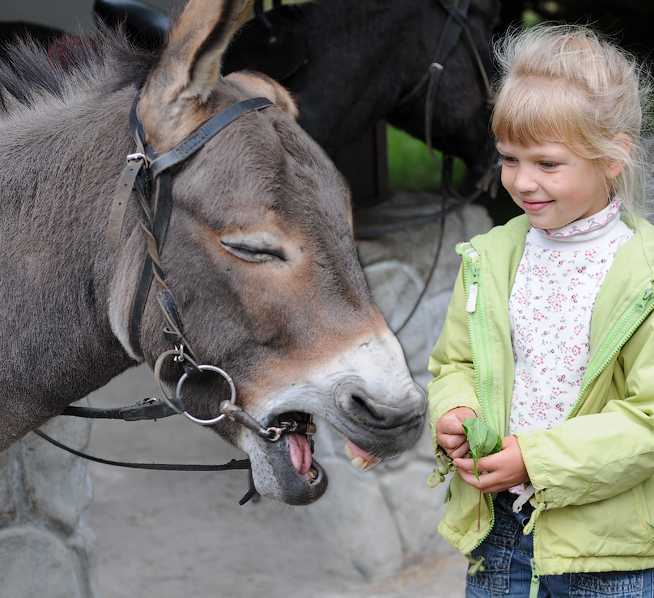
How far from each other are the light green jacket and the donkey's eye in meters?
0.46

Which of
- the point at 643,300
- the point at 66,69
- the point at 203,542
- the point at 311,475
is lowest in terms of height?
the point at 203,542

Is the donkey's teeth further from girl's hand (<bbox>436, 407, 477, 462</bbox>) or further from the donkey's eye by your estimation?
the donkey's eye

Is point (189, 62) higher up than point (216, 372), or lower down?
higher up

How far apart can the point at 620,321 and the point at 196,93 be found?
87 centimetres

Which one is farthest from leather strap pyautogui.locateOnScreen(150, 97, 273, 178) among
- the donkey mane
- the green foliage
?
the green foliage

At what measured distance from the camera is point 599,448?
121 centimetres

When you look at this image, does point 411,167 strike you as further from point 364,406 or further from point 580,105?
point 364,406

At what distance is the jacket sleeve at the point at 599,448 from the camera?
1.21 m

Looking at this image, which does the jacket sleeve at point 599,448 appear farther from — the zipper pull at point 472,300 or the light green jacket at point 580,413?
the zipper pull at point 472,300

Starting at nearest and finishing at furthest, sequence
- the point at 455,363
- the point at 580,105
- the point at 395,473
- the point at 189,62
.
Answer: the point at 189,62, the point at 580,105, the point at 455,363, the point at 395,473

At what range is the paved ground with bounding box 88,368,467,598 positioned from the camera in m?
3.11

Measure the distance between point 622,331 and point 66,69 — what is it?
4.08 ft

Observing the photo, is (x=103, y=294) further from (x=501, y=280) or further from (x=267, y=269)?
(x=501, y=280)

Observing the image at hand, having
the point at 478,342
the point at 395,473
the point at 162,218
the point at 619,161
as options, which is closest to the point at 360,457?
the point at 478,342
